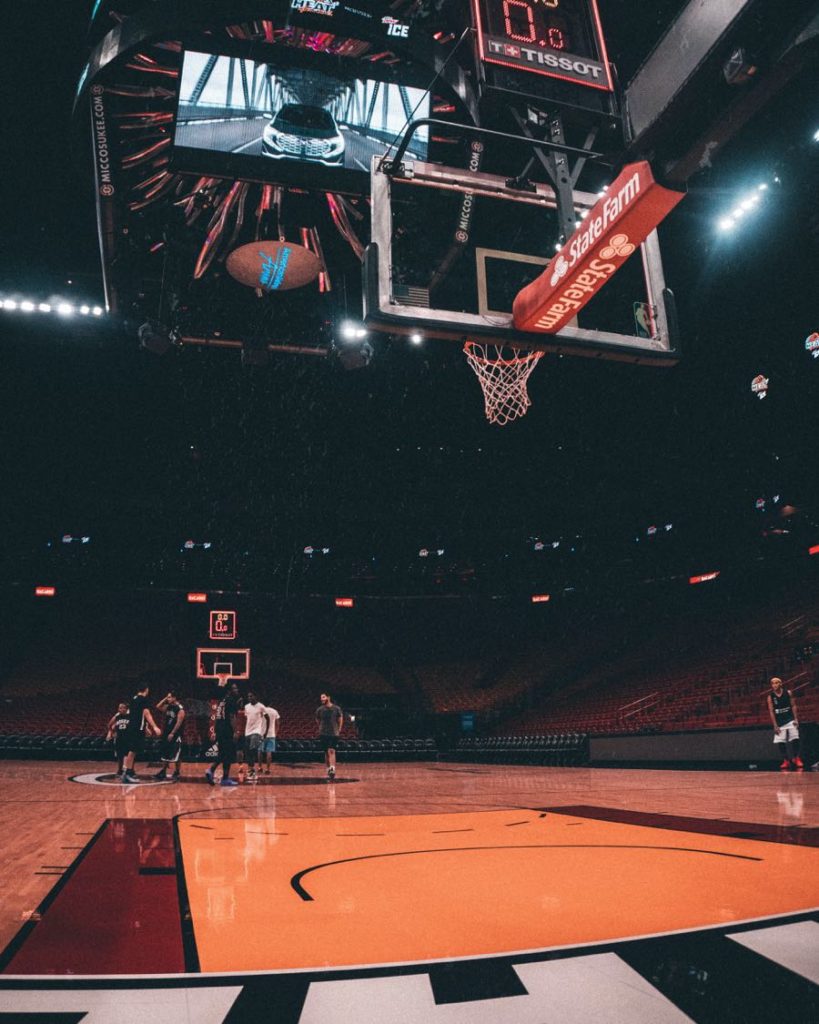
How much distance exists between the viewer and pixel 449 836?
4676mm

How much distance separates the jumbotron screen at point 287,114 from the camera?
630 cm

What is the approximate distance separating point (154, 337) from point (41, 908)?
872 centimetres

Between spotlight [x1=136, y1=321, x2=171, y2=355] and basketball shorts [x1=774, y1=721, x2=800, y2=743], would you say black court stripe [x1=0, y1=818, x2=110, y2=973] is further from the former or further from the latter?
basketball shorts [x1=774, y1=721, x2=800, y2=743]

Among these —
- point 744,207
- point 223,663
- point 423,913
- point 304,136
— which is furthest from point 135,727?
point 744,207

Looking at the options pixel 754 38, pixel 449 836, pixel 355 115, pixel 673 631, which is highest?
pixel 355 115

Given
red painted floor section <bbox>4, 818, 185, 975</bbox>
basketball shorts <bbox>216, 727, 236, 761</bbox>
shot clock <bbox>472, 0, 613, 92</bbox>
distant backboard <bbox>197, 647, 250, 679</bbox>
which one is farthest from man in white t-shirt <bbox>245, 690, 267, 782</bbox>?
distant backboard <bbox>197, 647, 250, 679</bbox>

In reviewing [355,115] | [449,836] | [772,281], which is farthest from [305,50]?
[772,281]

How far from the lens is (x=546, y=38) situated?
509cm

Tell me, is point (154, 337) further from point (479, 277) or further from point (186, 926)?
point (186, 926)

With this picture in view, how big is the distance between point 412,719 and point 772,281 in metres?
15.5

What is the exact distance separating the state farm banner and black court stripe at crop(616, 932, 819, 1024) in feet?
13.9

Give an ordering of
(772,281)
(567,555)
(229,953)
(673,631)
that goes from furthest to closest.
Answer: (567,555)
(673,631)
(772,281)
(229,953)

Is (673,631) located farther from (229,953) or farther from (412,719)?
(229,953)

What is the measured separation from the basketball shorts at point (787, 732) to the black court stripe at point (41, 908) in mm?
8685
